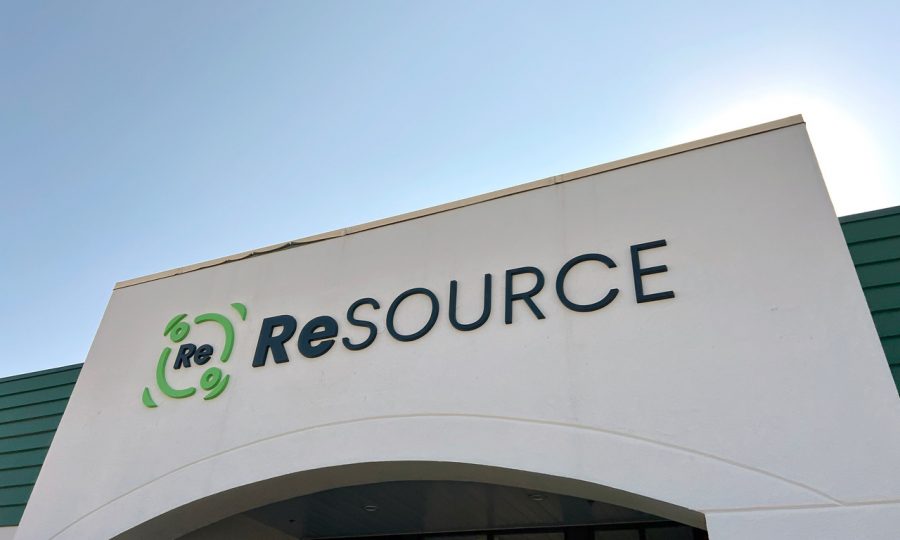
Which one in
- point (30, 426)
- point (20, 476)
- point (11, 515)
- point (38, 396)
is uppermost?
point (38, 396)

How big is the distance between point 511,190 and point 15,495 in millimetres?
6432

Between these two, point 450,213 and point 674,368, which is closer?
point 674,368

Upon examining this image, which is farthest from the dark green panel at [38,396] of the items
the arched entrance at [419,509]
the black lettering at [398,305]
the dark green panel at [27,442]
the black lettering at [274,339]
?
the black lettering at [398,305]

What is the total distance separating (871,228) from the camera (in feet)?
18.5

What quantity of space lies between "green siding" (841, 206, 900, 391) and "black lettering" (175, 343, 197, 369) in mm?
6133

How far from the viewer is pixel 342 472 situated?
5973 mm

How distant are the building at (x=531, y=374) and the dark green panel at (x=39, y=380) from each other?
0.48 m

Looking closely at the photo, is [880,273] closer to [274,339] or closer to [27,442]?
[274,339]

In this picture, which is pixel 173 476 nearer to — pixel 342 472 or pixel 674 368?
pixel 342 472

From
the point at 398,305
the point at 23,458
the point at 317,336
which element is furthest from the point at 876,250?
the point at 23,458

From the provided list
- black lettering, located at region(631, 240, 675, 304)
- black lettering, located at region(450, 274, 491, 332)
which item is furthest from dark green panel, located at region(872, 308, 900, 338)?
black lettering, located at region(450, 274, 491, 332)

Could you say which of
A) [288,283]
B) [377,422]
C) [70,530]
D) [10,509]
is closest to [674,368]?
[377,422]

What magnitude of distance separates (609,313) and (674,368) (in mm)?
681

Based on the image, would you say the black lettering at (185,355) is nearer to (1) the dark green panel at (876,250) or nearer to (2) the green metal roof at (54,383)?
(2) the green metal roof at (54,383)
